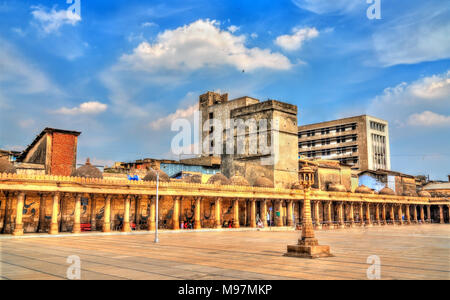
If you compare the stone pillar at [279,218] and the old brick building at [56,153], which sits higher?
the old brick building at [56,153]

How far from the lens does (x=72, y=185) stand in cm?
3828

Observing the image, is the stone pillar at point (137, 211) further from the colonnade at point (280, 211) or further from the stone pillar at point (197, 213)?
the stone pillar at point (197, 213)

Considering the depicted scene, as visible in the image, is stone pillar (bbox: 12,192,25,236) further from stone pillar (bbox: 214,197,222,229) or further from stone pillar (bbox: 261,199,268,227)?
stone pillar (bbox: 261,199,268,227)

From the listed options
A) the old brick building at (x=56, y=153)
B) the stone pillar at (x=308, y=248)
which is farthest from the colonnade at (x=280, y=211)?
the stone pillar at (x=308, y=248)

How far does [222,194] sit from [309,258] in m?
33.8

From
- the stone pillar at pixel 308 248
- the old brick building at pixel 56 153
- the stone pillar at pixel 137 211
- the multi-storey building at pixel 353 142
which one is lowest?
the stone pillar at pixel 308 248

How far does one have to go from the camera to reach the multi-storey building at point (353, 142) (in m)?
114

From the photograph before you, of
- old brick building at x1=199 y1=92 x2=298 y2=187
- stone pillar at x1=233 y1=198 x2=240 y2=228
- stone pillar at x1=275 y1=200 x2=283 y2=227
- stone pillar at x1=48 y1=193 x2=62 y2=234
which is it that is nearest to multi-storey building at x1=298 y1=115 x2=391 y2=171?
old brick building at x1=199 y1=92 x2=298 y2=187

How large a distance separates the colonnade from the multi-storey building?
2229 cm

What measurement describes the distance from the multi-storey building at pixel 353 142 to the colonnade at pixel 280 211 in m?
22.3

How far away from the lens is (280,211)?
59125 millimetres

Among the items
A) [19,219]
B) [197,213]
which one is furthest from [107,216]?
[197,213]

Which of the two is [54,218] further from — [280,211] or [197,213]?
[280,211]
